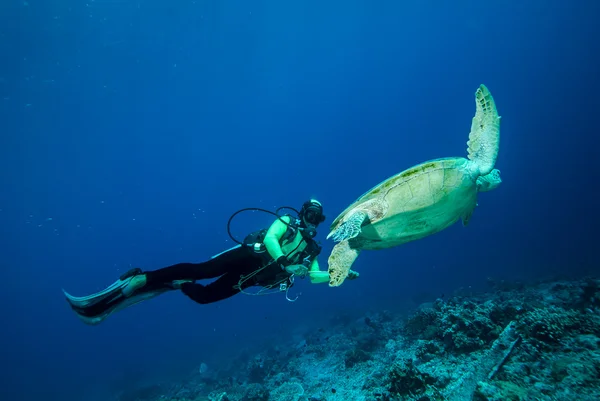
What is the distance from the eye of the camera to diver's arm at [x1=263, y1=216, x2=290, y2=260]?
3.71 meters

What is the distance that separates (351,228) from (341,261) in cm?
57

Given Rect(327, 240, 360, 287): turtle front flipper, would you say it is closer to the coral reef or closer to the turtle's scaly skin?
the turtle's scaly skin

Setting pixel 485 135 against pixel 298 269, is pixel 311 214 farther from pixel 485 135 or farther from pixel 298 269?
pixel 485 135

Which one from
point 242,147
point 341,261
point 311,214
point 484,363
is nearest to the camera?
point 341,261

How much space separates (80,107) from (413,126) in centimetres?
7916

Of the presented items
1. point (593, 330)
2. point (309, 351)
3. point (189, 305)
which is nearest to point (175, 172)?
point (189, 305)

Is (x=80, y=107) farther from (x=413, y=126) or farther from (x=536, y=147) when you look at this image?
(x=536, y=147)

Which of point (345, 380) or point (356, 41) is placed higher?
point (356, 41)

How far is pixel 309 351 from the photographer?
33.2 ft

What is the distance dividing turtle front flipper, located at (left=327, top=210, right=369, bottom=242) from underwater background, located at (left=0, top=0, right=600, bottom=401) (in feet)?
22.4

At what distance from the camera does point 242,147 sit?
237ft

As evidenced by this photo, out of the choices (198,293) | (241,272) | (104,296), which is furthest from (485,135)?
(104,296)

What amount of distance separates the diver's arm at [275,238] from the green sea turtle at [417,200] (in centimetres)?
84

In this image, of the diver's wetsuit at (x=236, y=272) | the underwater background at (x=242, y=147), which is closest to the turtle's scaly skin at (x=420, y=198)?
the diver's wetsuit at (x=236, y=272)
